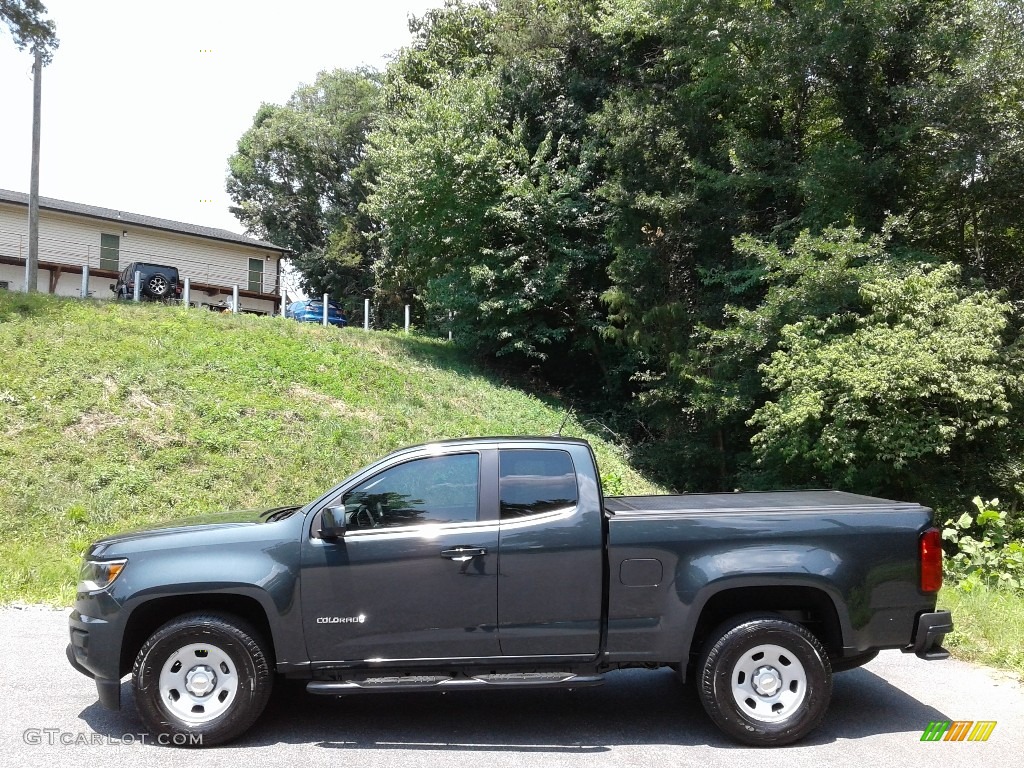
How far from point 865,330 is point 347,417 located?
10207mm

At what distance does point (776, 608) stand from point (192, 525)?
3907mm

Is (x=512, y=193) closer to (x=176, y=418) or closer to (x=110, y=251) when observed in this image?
(x=176, y=418)

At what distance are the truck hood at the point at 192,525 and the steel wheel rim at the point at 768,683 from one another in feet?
10.4

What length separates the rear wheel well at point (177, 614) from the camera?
517 cm

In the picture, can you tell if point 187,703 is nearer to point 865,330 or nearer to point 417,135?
point 865,330

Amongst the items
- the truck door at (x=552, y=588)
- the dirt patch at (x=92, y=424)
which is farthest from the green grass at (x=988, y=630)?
the dirt patch at (x=92, y=424)

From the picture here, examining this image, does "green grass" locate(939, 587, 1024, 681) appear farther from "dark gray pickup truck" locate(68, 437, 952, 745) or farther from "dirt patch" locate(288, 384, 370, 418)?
"dirt patch" locate(288, 384, 370, 418)

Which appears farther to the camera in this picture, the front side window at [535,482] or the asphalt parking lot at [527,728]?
the front side window at [535,482]

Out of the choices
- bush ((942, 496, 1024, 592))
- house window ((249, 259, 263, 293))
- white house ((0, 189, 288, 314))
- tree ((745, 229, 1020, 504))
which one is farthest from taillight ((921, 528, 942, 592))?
house window ((249, 259, 263, 293))

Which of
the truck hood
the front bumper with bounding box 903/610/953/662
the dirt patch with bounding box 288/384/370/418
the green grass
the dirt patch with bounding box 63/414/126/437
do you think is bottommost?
the green grass

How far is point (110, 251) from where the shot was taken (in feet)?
103

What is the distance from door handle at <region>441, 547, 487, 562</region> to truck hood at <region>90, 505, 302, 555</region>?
130 centimetres

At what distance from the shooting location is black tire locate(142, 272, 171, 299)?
2473 centimetres

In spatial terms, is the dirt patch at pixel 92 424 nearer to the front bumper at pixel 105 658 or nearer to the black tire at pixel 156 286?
the front bumper at pixel 105 658
